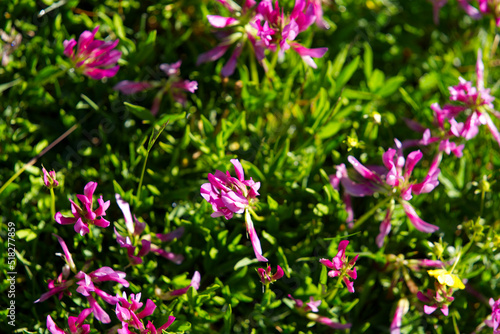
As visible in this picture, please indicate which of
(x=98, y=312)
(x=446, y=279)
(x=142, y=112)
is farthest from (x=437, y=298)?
(x=142, y=112)

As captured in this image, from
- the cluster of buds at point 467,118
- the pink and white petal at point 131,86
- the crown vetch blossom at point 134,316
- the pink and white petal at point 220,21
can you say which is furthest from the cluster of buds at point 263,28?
the crown vetch blossom at point 134,316

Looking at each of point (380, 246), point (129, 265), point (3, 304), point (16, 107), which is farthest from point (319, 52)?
point (3, 304)

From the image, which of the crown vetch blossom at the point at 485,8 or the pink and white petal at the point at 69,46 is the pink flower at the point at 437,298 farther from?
the pink and white petal at the point at 69,46

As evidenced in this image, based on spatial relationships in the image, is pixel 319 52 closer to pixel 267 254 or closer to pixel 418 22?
pixel 267 254

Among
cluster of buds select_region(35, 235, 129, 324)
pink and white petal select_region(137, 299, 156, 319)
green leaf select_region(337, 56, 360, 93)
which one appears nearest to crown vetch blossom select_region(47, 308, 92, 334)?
cluster of buds select_region(35, 235, 129, 324)

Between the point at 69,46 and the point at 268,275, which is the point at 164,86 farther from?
the point at 268,275
